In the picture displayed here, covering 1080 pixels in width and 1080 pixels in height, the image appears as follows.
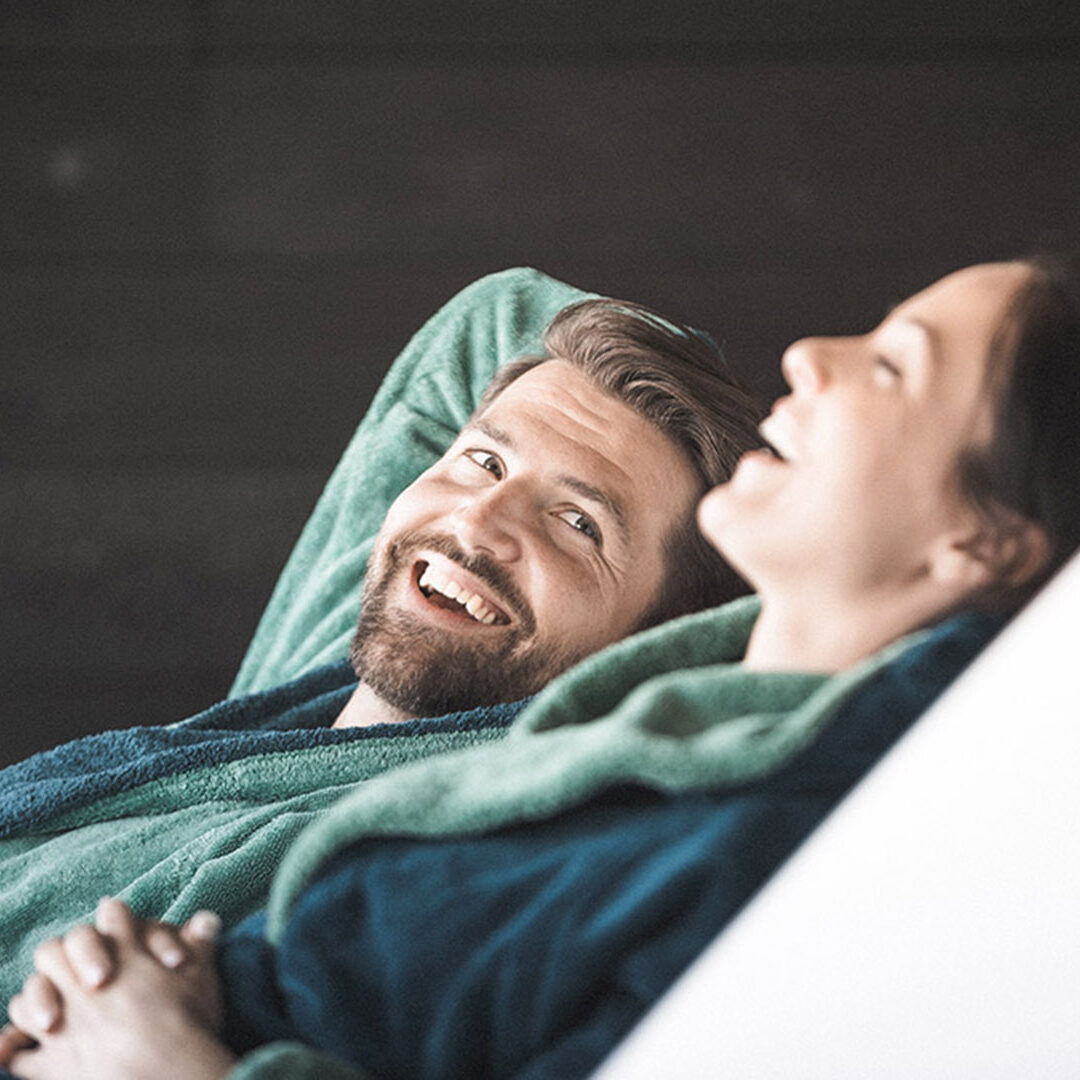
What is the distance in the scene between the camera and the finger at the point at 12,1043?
2.14 feet

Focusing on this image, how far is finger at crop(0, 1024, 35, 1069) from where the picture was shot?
25.7 inches

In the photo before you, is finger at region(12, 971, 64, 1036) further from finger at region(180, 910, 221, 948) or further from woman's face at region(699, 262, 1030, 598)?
woman's face at region(699, 262, 1030, 598)

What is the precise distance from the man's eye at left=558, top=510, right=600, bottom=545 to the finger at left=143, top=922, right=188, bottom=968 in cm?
53

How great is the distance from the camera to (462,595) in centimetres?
110

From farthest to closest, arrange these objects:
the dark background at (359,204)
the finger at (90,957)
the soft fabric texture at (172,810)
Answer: the dark background at (359,204), the soft fabric texture at (172,810), the finger at (90,957)

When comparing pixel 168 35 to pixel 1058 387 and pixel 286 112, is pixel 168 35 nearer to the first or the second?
pixel 286 112

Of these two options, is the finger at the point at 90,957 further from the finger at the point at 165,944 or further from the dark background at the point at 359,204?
the dark background at the point at 359,204

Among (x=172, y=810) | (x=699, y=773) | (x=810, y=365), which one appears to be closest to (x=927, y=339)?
(x=810, y=365)

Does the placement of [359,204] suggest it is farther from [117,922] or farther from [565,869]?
[565,869]

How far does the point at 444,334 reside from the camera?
1383 mm

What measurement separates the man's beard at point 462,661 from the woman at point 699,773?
1.56 ft

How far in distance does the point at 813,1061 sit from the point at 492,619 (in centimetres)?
63

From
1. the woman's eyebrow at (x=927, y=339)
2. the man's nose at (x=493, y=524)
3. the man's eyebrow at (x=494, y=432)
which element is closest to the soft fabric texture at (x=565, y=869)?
the woman's eyebrow at (x=927, y=339)

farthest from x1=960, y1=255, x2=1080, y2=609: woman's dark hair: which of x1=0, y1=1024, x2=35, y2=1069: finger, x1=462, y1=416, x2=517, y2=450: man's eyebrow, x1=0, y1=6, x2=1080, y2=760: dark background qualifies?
x1=0, y1=6, x2=1080, y2=760: dark background
